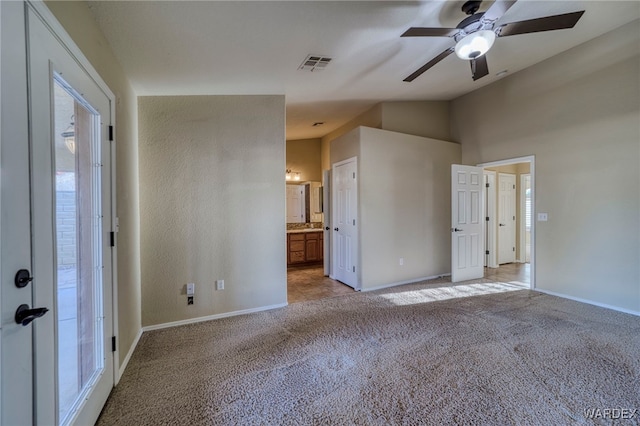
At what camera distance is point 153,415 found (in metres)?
1.78

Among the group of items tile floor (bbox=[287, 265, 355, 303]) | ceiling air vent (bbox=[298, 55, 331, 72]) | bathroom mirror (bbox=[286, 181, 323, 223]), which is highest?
ceiling air vent (bbox=[298, 55, 331, 72])

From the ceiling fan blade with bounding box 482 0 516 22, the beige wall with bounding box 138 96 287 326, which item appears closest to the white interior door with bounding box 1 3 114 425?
the beige wall with bounding box 138 96 287 326

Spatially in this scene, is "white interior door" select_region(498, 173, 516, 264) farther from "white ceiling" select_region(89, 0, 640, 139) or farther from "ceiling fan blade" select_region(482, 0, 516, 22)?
"ceiling fan blade" select_region(482, 0, 516, 22)

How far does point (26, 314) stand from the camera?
105 cm

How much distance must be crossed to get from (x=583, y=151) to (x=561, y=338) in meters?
2.52

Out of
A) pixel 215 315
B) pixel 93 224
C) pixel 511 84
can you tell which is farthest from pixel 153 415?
pixel 511 84

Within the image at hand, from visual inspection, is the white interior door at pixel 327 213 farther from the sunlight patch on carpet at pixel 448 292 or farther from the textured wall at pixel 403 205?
the sunlight patch on carpet at pixel 448 292

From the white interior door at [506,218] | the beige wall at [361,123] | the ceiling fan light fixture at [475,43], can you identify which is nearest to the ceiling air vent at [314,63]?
the ceiling fan light fixture at [475,43]

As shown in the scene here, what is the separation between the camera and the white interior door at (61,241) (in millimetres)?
1096

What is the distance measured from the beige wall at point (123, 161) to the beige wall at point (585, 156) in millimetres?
5218

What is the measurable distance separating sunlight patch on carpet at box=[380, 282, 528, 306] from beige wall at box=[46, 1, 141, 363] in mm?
2989

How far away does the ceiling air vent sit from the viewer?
9.23ft

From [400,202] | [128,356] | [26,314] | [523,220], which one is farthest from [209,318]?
[523,220]

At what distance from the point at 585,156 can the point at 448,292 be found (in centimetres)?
253
